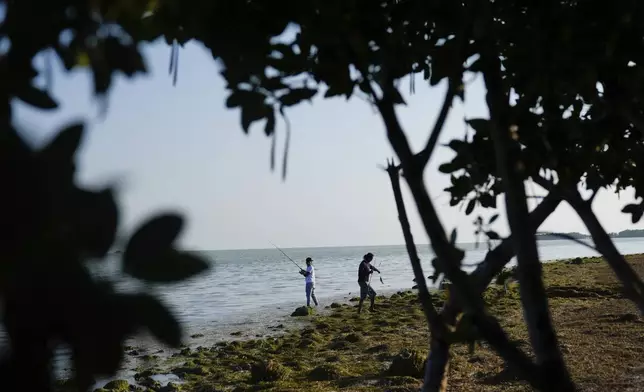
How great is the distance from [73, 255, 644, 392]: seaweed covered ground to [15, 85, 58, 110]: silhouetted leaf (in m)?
3.85

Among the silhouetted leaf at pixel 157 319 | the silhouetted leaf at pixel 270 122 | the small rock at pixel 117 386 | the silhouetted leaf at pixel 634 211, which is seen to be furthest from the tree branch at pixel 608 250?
the small rock at pixel 117 386

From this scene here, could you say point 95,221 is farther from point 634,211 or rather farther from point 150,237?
point 634,211

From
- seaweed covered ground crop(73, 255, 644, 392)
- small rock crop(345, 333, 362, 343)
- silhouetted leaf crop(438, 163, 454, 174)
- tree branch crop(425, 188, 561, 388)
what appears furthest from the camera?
small rock crop(345, 333, 362, 343)

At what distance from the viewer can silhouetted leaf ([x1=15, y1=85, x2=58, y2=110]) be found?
36.1 inches

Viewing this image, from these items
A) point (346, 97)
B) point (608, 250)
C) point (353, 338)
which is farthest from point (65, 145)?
point (353, 338)

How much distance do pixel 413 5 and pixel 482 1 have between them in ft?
1.06

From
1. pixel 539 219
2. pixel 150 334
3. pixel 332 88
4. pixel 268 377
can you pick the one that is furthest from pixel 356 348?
pixel 150 334

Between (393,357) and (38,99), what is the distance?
9600 millimetres

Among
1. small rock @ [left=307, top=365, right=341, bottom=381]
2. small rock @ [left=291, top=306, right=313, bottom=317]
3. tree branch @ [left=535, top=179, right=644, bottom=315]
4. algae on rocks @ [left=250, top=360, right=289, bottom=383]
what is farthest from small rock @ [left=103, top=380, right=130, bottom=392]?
small rock @ [left=291, top=306, right=313, bottom=317]

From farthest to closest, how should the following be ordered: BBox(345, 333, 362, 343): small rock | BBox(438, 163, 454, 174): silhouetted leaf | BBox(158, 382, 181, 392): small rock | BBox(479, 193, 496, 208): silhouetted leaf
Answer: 1. BBox(345, 333, 362, 343): small rock
2. BBox(158, 382, 181, 392): small rock
3. BBox(479, 193, 496, 208): silhouetted leaf
4. BBox(438, 163, 454, 174): silhouetted leaf

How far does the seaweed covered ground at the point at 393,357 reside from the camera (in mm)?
7617

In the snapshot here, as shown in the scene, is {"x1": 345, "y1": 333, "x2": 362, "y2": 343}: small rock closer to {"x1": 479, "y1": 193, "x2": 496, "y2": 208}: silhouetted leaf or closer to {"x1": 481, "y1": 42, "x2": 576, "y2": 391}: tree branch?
{"x1": 479, "y1": 193, "x2": 496, "y2": 208}: silhouetted leaf

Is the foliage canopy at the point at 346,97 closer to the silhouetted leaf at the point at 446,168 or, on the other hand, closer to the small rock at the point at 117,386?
the silhouetted leaf at the point at 446,168

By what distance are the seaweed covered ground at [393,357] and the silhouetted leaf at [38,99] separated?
3849 mm
